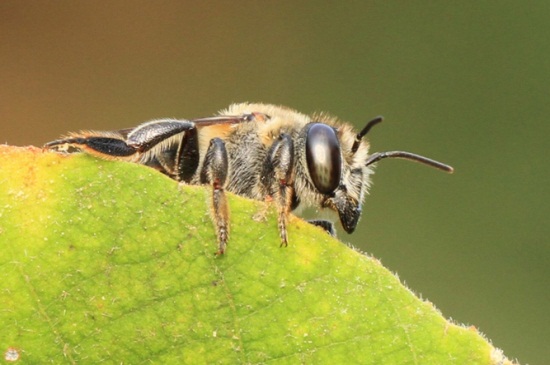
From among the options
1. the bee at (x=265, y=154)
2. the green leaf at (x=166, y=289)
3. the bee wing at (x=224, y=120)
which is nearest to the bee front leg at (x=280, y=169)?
the bee at (x=265, y=154)

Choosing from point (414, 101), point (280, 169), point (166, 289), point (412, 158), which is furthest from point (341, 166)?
point (414, 101)

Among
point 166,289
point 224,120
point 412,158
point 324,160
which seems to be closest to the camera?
point 166,289

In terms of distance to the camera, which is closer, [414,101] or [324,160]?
[324,160]

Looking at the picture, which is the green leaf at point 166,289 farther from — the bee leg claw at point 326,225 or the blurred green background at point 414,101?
the blurred green background at point 414,101

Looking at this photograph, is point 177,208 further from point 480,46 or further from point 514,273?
point 480,46

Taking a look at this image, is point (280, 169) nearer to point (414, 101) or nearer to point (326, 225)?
point (326, 225)
